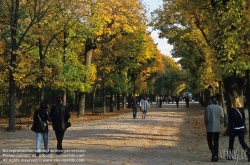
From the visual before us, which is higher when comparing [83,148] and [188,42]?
[188,42]

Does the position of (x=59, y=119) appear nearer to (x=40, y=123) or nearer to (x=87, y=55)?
(x=40, y=123)

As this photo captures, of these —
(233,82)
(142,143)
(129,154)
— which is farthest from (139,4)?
(129,154)

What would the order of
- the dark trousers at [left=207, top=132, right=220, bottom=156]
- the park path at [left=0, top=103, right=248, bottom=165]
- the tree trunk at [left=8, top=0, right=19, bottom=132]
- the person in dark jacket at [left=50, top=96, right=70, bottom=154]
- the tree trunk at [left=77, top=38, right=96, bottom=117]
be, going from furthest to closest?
the tree trunk at [left=77, top=38, right=96, bottom=117] → the tree trunk at [left=8, top=0, right=19, bottom=132] → the person in dark jacket at [left=50, top=96, right=70, bottom=154] → the dark trousers at [left=207, top=132, right=220, bottom=156] → the park path at [left=0, top=103, right=248, bottom=165]

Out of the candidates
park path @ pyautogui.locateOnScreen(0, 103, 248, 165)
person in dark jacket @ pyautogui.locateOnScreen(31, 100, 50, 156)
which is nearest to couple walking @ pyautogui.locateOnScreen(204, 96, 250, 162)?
park path @ pyautogui.locateOnScreen(0, 103, 248, 165)

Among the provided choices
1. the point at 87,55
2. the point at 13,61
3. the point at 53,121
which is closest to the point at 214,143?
the point at 53,121

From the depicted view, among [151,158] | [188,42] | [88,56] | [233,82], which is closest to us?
[151,158]

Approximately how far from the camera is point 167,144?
14.9m

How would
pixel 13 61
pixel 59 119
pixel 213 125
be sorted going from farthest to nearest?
1. pixel 13 61
2. pixel 59 119
3. pixel 213 125

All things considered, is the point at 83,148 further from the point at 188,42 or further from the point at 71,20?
the point at 188,42

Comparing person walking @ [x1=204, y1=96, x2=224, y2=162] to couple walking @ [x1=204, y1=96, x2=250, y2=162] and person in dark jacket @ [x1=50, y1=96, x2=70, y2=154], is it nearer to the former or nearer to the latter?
couple walking @ [x1=204, y1=96, x2=250, y2=162]

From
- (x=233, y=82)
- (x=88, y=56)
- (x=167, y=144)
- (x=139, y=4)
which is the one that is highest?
(x=139, y=4)

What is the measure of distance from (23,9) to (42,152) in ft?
44.6

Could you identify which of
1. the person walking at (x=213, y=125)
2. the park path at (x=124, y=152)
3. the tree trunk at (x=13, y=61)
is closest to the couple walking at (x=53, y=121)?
the park path at (x=124, y=152)

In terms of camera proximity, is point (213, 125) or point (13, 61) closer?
point (213, 125)
